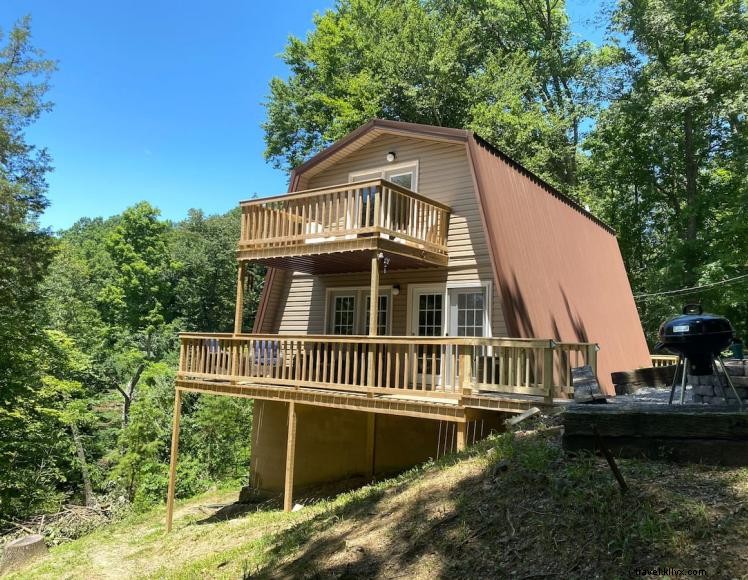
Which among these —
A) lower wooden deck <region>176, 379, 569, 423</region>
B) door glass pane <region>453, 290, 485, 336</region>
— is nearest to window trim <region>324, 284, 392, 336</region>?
door glass pane <region>453, 290, 485, 336</region>

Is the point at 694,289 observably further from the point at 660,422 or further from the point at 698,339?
the point at 660,422

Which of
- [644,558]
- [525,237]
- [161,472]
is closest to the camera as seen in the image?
[644,558]

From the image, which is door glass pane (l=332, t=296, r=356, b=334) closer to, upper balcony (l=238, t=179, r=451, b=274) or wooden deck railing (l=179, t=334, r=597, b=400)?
upper balcony (l=238, t=179, r=451, b=274)

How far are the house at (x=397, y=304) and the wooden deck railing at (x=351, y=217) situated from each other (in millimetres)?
39

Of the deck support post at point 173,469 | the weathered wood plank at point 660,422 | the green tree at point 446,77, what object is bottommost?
the deck support post at point 173,469

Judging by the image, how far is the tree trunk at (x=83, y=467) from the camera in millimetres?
19203

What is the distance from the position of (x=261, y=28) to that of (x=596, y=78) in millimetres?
18210

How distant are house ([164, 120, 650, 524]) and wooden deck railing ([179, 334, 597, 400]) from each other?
0.04 metres

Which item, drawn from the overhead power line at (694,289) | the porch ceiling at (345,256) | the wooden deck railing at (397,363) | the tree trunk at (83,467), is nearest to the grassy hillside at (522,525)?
the wooden deck railing at (397,363)

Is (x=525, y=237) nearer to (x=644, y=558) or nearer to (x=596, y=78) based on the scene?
(x=644, y=558)

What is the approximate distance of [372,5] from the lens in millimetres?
27406

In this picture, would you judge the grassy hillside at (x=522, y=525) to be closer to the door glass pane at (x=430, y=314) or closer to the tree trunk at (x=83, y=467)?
the door glass pane at (x=430, y=314)

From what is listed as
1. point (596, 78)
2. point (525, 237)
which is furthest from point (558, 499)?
point (596, 78)

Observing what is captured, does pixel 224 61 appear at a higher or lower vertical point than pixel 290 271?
higher
